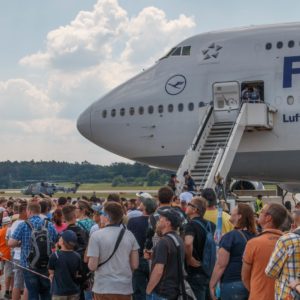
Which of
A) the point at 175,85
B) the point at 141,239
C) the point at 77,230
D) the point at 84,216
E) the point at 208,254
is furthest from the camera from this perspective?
the point at 175,85

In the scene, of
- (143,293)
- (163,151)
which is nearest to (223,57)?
(163,151)

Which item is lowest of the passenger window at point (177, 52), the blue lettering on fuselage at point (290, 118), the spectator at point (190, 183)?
Result: the spectator at point (190, 183)

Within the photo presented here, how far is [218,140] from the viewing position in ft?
73.1

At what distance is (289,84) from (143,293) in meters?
14.3

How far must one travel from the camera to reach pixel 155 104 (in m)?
24.2

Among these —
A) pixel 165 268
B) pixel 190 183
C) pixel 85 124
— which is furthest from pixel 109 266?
pixel 85 124

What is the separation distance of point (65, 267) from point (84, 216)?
2.28 m

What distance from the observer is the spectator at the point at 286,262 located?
5812 millimetres

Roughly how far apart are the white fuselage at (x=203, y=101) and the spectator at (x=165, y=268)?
51.3 ft

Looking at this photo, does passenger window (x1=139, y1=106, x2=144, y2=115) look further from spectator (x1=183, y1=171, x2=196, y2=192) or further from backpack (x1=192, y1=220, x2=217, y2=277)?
backpack (x1=192, y1=220, x2=217, y2=277)

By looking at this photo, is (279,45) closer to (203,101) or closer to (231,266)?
(203,101)

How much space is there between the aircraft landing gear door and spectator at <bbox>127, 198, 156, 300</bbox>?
13.7 m

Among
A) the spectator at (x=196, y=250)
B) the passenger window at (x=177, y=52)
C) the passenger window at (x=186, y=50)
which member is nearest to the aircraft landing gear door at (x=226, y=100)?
the passenger window at (x=186, y=50)

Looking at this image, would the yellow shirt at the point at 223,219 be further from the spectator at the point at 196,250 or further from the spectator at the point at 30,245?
the spectator at the point at 30,245
